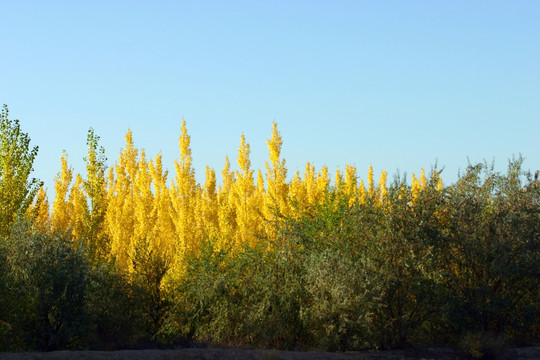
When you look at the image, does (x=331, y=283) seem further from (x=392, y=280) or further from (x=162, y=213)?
(x=162, y=213)

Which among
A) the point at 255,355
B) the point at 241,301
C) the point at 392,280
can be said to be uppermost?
the point at 392,280

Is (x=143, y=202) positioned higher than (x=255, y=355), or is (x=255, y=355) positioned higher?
(x=143, y=202)

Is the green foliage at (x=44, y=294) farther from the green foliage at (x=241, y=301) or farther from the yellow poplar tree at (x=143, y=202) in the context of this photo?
the yellow poplar tree at (x=143, y=202)

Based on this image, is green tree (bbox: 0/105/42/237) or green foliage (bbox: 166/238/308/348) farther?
green tree (bbox: 0/105/42/237)

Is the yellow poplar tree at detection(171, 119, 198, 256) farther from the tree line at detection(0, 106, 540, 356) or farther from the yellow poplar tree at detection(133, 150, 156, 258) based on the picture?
the tree line at detection(0, 106, 540, 356)

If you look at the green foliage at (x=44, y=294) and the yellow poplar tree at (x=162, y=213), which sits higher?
the yellow poplar tree at (x=162, y=213)

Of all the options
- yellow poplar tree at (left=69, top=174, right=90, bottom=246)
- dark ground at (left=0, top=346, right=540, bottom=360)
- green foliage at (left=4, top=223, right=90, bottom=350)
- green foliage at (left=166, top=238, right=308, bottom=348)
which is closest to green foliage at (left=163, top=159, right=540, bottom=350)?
green foliage at (left=166, top=238, right=308, bottom=348)

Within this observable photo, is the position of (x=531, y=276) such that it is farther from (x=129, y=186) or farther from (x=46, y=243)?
(x=129, y=186)

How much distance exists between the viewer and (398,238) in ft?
69.8

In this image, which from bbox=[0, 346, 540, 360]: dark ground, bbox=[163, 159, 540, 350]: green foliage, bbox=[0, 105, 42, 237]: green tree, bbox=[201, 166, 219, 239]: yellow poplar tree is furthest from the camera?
bbox=[201, 166, 219, 239]: yellow poplar tree

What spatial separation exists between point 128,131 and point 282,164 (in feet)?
59.9

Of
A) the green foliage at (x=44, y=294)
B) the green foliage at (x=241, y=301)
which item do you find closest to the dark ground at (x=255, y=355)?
the green foliage at (x=241, y=301)

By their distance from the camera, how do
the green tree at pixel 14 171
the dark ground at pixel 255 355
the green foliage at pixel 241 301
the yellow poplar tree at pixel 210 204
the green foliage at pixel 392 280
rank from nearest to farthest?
the dark ground at pixel 255 355 < the green foliage at pixel 392 280 < the green foliage at pixel 241 301 < the green tree at pixel 14 171 < the yellow poplar tree at pixel 210 204

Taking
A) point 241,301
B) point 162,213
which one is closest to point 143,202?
point 162,213
